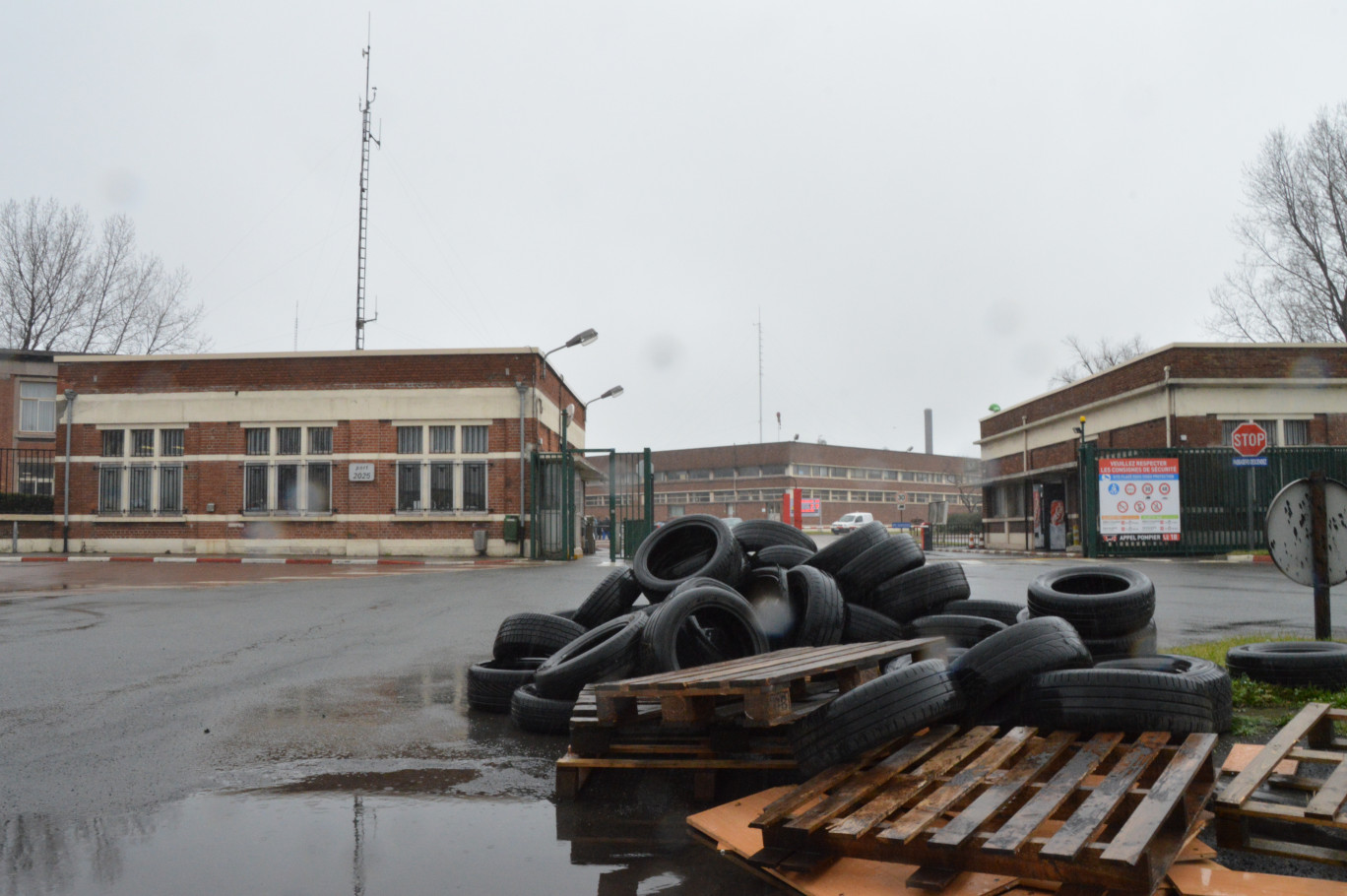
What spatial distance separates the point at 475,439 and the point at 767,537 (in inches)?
737

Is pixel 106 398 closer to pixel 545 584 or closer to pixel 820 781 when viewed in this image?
pixel 545 584

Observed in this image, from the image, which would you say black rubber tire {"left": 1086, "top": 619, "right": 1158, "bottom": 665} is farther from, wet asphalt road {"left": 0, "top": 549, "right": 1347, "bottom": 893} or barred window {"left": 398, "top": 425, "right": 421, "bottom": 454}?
barred window {"left": 398, "top": 425, "right": 421, "bottom": 454}

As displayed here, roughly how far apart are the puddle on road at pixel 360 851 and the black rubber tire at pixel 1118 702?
5.63 ft

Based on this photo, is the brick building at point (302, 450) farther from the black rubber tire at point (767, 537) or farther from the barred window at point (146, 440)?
the black rubber tire at point (767, 537)

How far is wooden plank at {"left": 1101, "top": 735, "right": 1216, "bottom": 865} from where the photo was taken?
2.67m

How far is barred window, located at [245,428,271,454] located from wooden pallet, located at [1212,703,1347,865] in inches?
1044

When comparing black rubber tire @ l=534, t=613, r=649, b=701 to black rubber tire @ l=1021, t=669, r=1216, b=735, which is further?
black rubber tire @ l=534, t=613, r=649, b=701

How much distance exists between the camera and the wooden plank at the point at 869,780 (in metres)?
3.20

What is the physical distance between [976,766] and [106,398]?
95.9 feet

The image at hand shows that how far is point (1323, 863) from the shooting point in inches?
124

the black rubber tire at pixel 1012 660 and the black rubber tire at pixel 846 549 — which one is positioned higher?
the black rubber tire at pixel 846 549

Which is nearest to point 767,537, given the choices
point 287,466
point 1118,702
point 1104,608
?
point 1104,608

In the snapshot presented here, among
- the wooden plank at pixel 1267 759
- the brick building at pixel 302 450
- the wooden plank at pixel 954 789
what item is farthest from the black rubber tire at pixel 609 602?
the brick building at pixel 302 450

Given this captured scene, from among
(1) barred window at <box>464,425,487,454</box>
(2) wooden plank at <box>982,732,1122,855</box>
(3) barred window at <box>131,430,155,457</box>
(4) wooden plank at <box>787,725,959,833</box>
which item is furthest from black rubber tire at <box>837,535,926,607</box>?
(3) barred window at <box>131,430,155,457</box>
